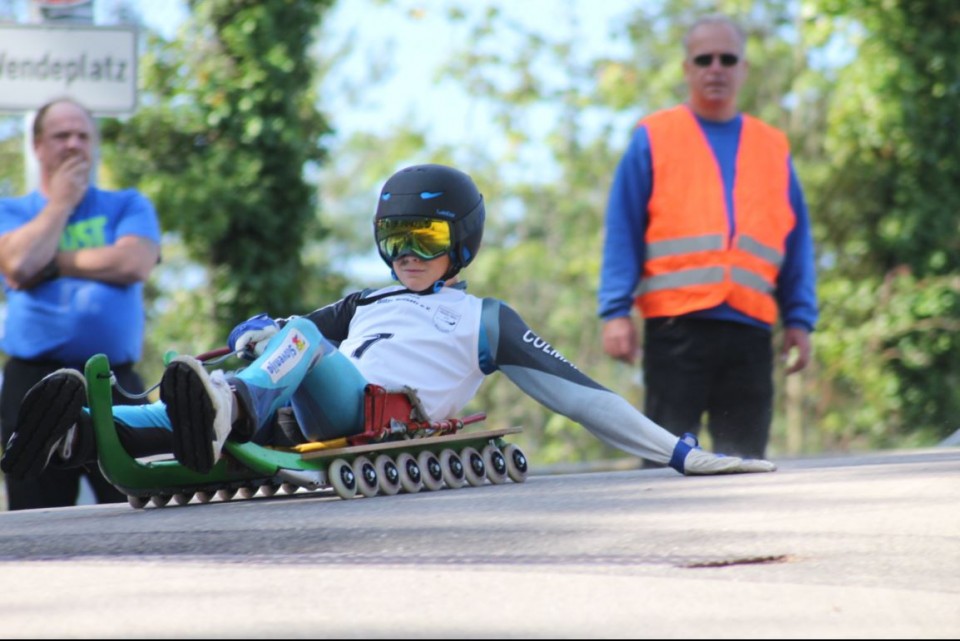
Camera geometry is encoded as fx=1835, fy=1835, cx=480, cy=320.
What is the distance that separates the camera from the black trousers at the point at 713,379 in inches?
303

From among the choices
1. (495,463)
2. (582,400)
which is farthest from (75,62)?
(582,400)

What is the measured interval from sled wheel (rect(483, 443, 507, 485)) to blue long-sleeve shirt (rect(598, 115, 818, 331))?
1.46 metres

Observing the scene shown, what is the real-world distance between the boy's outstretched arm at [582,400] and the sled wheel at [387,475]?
0.54 meters

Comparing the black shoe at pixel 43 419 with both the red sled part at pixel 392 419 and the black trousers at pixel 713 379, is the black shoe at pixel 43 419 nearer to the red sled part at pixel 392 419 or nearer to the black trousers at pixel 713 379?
the red sled part at pixel 392 419

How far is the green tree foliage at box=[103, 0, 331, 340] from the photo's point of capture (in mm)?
14219

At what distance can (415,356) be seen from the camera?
243 inches

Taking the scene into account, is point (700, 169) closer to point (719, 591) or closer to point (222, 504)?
point (222, 504)

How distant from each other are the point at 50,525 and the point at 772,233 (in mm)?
3695

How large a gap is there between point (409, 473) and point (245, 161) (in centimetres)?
870

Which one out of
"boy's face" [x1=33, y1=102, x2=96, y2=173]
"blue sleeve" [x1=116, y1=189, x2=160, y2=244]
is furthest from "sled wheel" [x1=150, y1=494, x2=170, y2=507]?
"boy's face" [x1=33, y1=102, x2=96, y2=173]

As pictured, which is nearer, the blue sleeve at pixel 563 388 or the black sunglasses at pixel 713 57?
the blue sleeve at pixel 563 388

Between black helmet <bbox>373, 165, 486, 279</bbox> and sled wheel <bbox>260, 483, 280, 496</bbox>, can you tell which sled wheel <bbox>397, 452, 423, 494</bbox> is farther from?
black helmet <bbox>373, 165, 486, 279</bbox>

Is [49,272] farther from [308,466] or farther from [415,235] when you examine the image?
Answer: [308,466]

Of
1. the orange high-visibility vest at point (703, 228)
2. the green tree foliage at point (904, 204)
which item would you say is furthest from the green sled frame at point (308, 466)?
the green tree foliage at point (904, 204)
